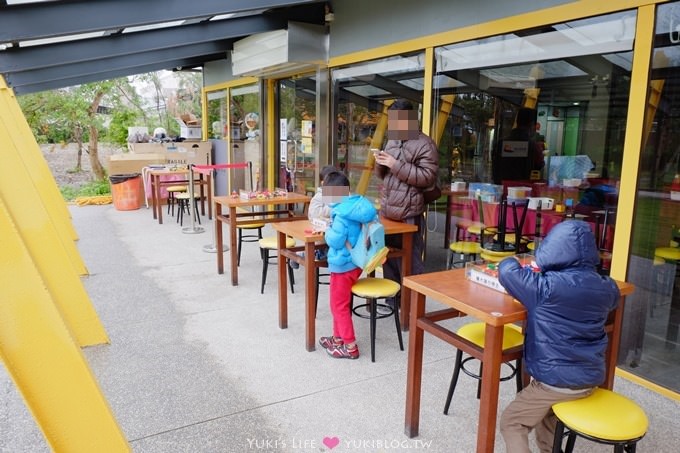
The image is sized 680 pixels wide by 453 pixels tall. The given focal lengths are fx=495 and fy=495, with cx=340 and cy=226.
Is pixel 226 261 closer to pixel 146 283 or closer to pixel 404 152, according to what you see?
pixel 146 283

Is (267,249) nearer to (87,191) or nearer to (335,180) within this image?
(335,180)

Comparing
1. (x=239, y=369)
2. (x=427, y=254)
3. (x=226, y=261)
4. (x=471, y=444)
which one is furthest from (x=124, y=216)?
(x=471, y=444)

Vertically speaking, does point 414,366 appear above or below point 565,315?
below

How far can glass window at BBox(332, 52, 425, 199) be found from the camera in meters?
4.95

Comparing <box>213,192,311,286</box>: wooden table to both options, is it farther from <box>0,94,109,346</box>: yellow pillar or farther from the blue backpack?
the blue backpack

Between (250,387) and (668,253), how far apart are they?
118 inches

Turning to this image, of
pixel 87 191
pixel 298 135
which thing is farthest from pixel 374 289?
pixel 87 191

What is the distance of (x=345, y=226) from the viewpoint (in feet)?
10.4

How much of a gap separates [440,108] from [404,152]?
1179 millimetres

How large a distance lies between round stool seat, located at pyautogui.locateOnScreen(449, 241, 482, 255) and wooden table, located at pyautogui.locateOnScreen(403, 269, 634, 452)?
6.65 ft

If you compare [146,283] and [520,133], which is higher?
[520,133]

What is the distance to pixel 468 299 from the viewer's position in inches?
84.1

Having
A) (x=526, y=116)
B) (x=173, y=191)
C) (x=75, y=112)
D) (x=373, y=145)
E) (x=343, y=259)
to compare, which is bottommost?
(x=173, y=191)

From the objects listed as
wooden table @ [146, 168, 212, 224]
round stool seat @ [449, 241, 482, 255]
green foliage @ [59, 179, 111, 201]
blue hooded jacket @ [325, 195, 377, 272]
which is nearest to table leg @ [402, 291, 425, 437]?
blue hooded jacket @ [325, 195, 377, 272]
